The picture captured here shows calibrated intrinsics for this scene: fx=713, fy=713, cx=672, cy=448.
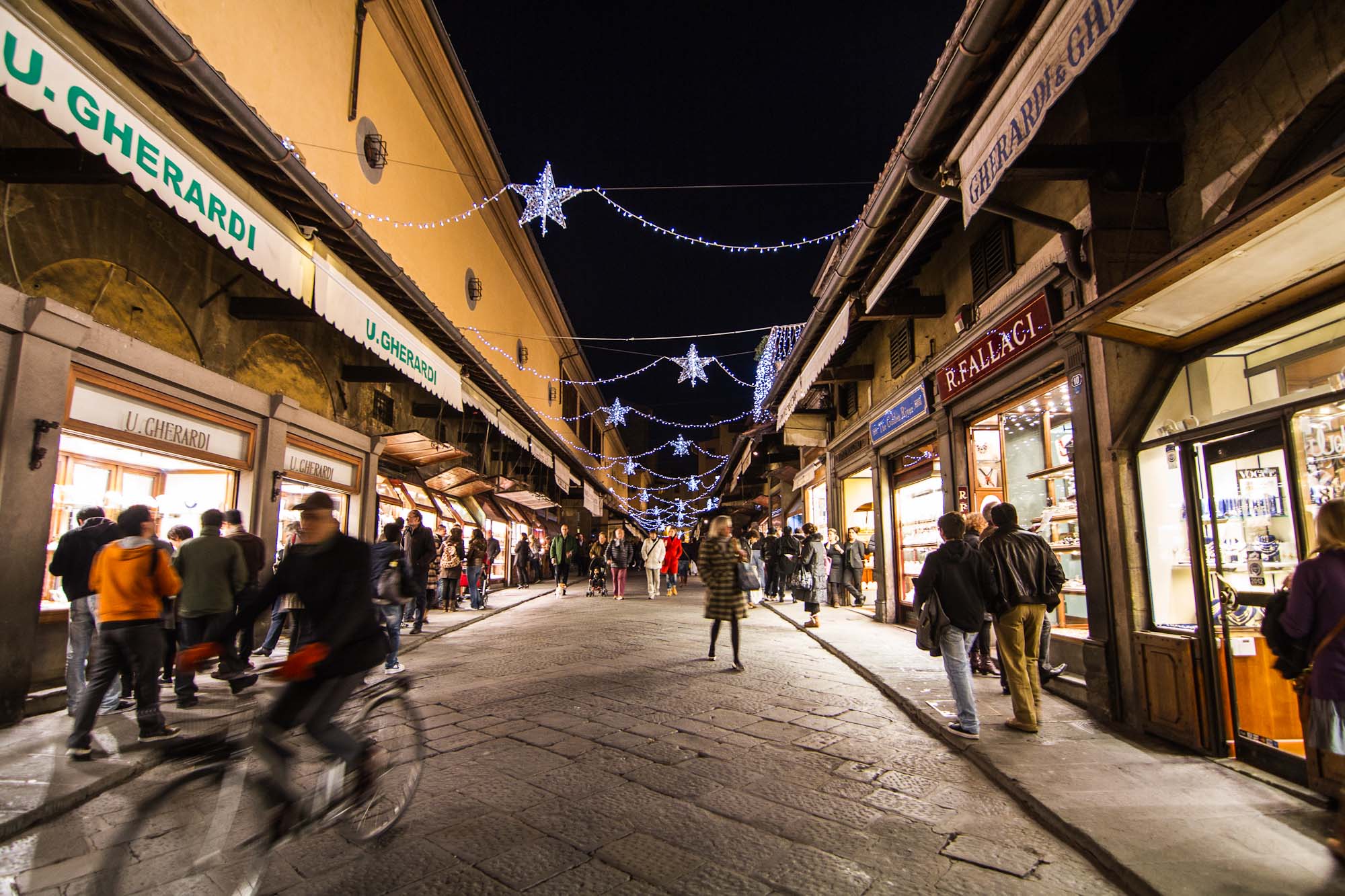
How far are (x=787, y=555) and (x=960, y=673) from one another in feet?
34.6

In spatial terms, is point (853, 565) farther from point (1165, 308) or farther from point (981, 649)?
point (1165, 308)

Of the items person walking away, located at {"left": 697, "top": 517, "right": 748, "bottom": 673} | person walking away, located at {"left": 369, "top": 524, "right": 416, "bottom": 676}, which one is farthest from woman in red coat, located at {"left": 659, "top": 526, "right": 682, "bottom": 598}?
person walking away, located at {"left": 369, "top": 524, "right": 416, "bottom": 676}

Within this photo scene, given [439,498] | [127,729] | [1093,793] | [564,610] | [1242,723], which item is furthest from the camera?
[439,498]

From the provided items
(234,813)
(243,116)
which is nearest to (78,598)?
(234,813)

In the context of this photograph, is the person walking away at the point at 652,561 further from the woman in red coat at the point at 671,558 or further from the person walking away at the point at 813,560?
the person walking away at the point at 813,560

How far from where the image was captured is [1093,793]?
3.80m

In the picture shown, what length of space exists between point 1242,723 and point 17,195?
9245 mm

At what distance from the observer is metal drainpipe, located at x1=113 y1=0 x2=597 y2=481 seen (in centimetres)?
459

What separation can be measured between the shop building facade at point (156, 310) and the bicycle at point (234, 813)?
3743 mm

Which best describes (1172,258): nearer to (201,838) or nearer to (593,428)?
(201,838)

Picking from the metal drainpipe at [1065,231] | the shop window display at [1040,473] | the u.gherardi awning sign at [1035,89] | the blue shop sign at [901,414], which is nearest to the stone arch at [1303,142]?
the metal drainpipe at [1065,231]

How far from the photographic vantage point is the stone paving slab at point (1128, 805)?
9.47 ft

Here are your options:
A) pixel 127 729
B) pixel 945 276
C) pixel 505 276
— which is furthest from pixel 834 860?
pixel 505 276

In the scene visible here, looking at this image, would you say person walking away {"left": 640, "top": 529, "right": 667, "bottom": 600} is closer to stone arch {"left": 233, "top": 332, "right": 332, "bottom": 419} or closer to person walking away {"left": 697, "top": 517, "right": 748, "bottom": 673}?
stone arch {"left": 233, "top": 332, "right": 332, "bottom": 419}
